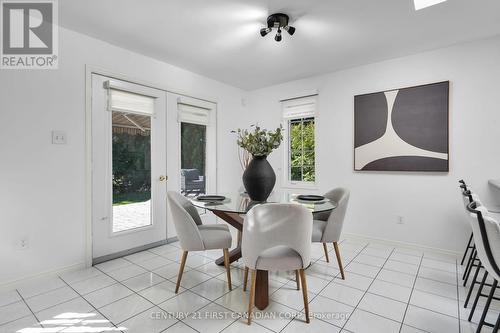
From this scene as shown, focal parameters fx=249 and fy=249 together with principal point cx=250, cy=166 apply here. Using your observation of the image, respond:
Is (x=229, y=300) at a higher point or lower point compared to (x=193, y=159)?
lower

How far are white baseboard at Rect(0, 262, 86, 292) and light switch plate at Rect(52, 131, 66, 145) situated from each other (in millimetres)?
1296

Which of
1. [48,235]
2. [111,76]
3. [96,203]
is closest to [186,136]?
[111,76]

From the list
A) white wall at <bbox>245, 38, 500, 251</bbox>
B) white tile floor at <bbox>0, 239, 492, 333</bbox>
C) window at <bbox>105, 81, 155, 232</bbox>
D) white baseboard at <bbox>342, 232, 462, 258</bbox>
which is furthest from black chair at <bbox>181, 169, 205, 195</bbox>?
white baseboard at <bbox>342, 232, 462, 258</bbox>

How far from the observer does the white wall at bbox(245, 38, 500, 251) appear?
9.28 feet

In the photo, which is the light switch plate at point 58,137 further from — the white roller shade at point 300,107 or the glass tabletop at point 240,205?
the white roller shade at point 300,107

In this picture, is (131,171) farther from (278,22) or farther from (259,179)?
(278,22)

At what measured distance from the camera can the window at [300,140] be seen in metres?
4.16

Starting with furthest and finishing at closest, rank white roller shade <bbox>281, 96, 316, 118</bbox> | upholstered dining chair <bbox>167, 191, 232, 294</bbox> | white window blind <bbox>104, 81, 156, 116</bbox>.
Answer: white roller shade <bbox>281, 96, 316, 118</bbox>
white window blind <bbox>104, 81, 156, 116</bbox>
upholstered dining chair <bbox>167, 191, 232, 294</bbox>

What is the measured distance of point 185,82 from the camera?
12.5ft

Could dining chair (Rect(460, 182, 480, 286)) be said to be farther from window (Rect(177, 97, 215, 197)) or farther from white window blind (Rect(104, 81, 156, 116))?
white window blind (Rect(104, 81, 156, 116))

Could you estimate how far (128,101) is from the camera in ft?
10.2

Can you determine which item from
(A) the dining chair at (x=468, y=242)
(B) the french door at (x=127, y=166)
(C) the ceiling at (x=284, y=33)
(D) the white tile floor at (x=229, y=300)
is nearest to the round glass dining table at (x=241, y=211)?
(D) the white tile floor at (x=229, y=300)

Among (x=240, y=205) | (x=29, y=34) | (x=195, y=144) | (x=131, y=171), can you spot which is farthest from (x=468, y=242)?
(x=29, y=34)

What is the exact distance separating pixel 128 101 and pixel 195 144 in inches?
46.5
